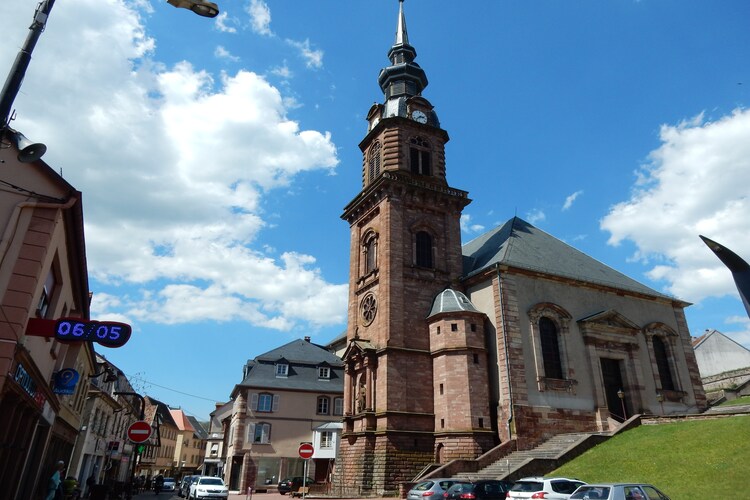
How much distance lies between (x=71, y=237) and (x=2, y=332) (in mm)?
4681

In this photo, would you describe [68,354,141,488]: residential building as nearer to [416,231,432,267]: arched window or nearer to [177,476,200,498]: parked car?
[177,476,200,498]: parked car

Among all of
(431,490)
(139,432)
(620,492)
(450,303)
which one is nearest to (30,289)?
(139,432)

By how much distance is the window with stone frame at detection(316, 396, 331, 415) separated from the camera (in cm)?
4372

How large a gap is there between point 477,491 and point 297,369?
1138 inches

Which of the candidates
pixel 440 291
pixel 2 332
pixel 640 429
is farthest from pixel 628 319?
pixel 2 332

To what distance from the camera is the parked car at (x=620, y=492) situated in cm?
1196

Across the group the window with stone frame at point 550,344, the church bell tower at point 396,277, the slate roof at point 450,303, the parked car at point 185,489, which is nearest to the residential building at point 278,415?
the parked car at point 185,489

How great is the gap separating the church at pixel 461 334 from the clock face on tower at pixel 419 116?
9cm

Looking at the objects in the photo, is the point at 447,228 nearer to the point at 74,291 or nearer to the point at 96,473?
the point at 74,291

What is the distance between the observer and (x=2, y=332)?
10.3 meters

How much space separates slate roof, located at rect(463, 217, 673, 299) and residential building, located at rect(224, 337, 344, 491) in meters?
17.8

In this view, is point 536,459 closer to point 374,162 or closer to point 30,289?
point 30,289

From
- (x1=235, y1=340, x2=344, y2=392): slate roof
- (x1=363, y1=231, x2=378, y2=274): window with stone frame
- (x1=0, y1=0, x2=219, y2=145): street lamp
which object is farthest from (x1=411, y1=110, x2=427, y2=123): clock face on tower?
(x1=0, y1=0, x2=219, y2=145): street lamp

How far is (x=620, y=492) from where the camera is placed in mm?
11961
